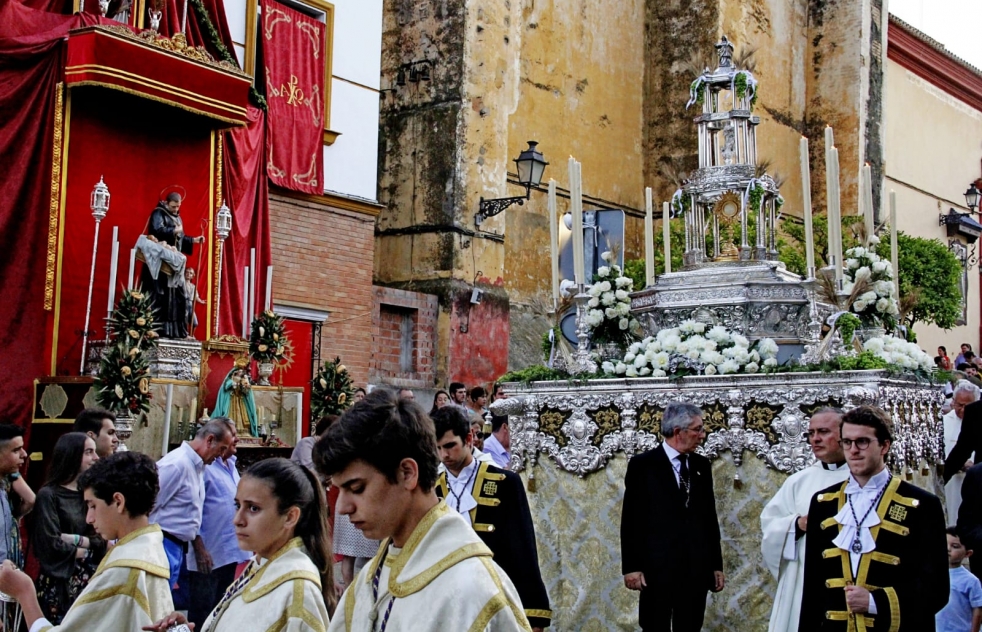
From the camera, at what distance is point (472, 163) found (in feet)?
62.2

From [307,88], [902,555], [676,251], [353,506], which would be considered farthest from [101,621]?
[676,251]

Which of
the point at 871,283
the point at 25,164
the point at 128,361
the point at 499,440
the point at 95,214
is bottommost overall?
the point at 499,440

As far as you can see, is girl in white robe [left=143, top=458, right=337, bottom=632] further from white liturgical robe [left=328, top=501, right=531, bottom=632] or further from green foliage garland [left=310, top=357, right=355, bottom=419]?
green foliage garland [left=310, top=357, right=355, bottom=419]

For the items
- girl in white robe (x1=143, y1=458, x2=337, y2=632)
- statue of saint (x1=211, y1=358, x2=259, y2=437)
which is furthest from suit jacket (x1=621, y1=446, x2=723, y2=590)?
statue of saint (x1=211, y1=358, x2=259, y2=437)

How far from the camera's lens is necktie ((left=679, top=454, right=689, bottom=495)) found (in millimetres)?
7359

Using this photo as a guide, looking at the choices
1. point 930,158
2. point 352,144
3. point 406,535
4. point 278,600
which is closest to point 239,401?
point 352,144

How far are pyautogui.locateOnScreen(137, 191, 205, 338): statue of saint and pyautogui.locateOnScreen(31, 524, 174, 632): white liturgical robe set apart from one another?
7728 millimetres

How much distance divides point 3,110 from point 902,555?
395 inches

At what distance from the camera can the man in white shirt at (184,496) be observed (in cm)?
743

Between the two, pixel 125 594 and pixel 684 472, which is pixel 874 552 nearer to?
pixel 684 472

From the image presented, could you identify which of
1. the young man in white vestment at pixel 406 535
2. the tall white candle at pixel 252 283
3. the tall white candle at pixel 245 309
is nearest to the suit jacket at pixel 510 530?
the young man in white vestment at pixel 406 535

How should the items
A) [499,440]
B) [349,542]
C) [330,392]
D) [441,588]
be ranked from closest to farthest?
1. [441,588]
2. [349,542]
3. [499,440]
4. [330,392]

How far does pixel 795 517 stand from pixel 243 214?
9321mm

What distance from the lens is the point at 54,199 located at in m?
12.1
